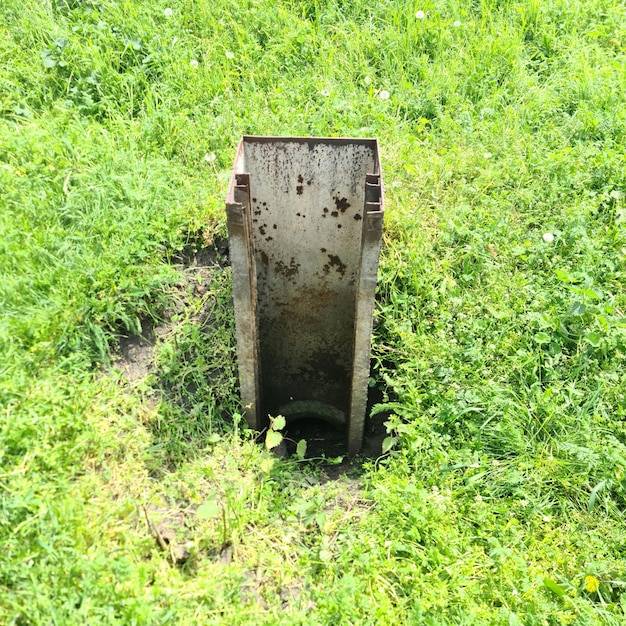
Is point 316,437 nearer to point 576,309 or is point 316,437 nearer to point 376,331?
point 376,331

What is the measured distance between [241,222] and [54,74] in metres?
2.86

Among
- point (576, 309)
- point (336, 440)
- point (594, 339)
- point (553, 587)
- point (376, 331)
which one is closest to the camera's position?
point (553, 587)

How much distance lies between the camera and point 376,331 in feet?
11.2

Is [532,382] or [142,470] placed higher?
[532,382]

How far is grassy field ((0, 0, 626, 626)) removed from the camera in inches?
92.4

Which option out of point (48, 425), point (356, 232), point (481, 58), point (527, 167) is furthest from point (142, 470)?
point (481, 58)

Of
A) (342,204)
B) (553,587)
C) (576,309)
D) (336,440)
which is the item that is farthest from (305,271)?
(553,587)

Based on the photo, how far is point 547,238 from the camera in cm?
359

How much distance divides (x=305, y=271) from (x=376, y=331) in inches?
20.6

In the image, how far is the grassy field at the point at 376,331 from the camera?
2.35 m

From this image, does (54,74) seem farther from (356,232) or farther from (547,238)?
(547,238)

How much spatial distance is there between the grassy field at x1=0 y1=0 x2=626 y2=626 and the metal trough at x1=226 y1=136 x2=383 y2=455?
25 centimetres

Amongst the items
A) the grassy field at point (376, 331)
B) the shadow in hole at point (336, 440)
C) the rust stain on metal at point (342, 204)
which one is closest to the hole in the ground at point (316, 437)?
the shadow in hole at point (336, 440)

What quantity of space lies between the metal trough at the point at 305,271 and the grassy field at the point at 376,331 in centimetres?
25
